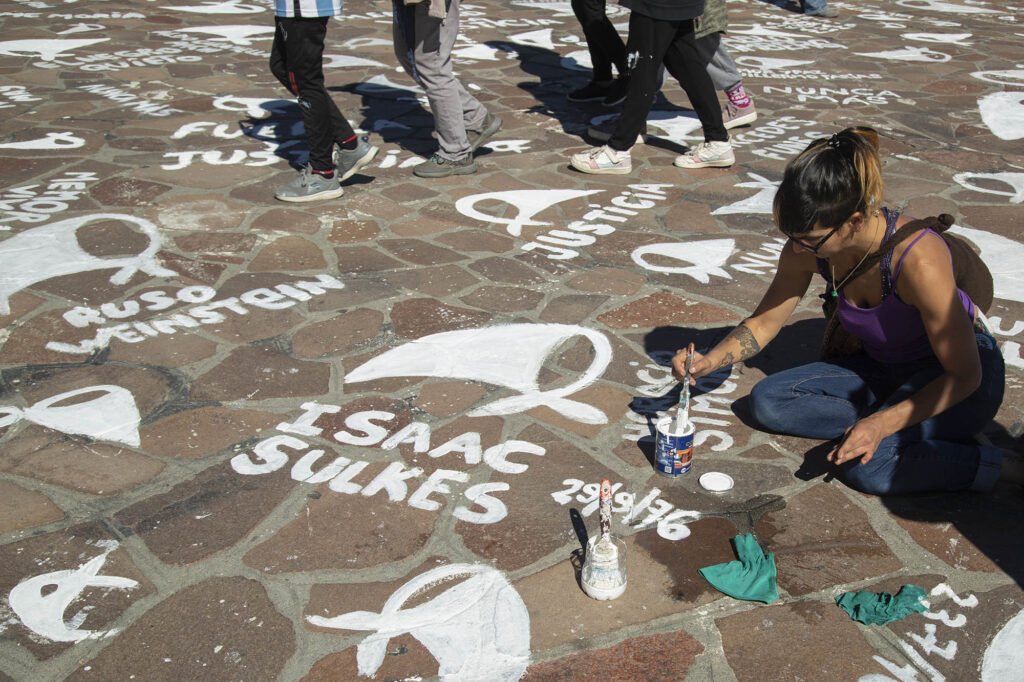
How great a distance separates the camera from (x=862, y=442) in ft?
8.39

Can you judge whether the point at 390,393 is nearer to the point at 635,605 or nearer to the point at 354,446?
the point at 354,446

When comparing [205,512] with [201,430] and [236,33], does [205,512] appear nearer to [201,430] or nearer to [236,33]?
[201,430]

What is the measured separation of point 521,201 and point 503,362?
1784mm

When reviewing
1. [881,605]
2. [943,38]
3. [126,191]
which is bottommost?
[881,605]

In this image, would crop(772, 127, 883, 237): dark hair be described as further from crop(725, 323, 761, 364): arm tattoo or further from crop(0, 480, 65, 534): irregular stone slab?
crop(0, 480, 65, 534): irregular stone slab

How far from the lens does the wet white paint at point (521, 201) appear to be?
15.9 ft

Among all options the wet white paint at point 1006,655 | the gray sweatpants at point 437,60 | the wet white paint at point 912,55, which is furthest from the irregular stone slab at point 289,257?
the wet white paint at point 912,55

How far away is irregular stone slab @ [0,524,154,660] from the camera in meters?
2.27

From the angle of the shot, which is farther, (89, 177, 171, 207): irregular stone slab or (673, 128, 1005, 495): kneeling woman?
(89, 177, 171, 207): irregular stone slab

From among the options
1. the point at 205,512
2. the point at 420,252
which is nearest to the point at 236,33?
the point at 420,252

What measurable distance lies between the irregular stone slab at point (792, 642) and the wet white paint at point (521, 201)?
275cm

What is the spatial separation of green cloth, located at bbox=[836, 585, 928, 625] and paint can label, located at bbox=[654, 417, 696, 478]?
61 cm

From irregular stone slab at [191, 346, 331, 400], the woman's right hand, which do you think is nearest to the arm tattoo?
the woman's right hand

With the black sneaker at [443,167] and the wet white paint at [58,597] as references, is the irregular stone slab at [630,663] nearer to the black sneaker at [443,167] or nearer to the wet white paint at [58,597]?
the wet white paint at [58,597]
